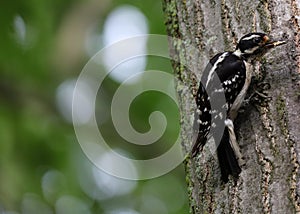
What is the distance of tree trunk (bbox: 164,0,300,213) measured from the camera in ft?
9.99

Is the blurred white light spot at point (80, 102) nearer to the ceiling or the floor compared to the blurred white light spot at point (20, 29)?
nearer to the floor

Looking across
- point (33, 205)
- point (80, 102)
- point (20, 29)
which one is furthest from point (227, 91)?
point (33, 205)

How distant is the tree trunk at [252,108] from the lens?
3045mm

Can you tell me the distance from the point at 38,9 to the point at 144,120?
136 cm

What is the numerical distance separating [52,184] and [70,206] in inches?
19.0

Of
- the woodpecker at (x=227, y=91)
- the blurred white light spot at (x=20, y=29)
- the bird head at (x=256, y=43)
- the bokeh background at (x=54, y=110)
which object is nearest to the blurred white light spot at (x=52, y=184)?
the bokeh background at (x=54, y=110)

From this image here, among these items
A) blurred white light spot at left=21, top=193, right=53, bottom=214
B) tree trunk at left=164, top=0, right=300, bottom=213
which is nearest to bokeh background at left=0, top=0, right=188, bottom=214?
blurred white light spot at left=21, top=193, right=53, bottom=214

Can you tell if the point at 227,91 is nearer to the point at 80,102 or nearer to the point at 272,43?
the point at 272,43

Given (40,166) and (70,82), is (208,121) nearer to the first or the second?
(40,166)

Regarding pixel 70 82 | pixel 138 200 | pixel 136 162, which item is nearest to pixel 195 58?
pixel 136 162

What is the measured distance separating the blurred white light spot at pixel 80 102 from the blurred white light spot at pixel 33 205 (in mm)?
770

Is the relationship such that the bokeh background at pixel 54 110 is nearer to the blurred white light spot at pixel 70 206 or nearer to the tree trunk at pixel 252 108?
the blurred white light spot at pixel 70 206

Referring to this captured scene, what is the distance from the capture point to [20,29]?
6.27 meters

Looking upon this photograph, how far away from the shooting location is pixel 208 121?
336 centimetres
